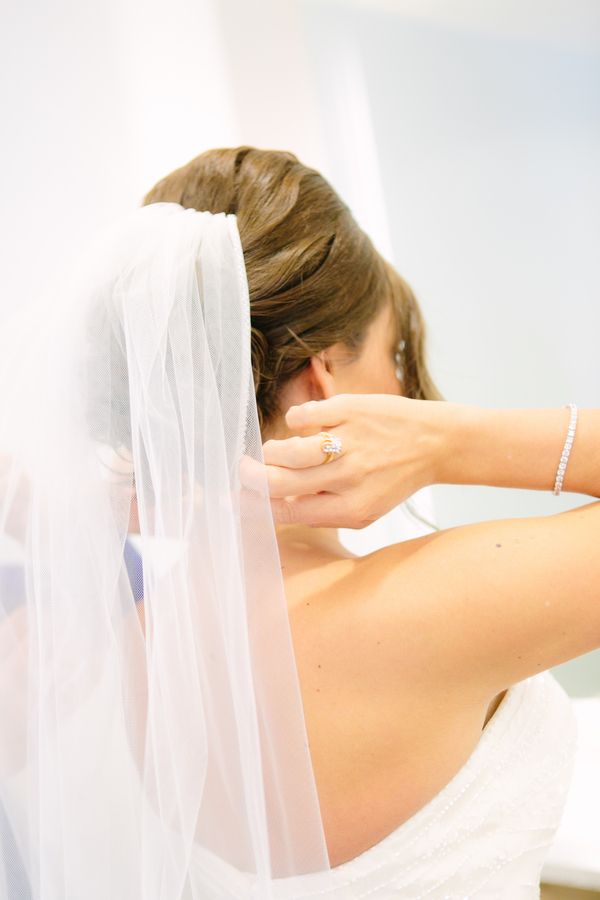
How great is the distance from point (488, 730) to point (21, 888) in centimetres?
47

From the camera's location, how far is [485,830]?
2.62 feet

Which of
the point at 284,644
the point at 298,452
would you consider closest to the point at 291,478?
the point at 298,452

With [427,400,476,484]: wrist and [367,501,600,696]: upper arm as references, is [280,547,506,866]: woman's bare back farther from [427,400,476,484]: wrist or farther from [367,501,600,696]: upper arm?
[427,400,476,484]: wrist

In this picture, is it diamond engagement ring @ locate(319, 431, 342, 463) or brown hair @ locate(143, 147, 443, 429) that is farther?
brown hair @ locate(143, 147, 443, 429)

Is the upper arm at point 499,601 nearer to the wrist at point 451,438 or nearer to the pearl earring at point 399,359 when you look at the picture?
the wrist at point 451,438

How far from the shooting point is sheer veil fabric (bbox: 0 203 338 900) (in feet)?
2.10

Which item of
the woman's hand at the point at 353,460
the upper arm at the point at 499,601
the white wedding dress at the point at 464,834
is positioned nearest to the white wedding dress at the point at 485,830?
the white wedding dress at the point at 464,834

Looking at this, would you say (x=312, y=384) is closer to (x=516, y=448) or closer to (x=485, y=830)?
(x=516, y=448)

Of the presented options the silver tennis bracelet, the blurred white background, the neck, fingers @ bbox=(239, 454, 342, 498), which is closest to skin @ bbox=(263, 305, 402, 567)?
the neck

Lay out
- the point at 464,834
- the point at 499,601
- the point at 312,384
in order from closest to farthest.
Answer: the point at 499,601, the point at 464,834, the point at 312,384

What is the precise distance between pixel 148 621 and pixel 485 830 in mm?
430

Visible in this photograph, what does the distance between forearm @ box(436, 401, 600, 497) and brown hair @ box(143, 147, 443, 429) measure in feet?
0.58

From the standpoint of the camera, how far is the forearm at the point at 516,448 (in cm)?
79

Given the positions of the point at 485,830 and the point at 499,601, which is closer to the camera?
the point at 499,601
